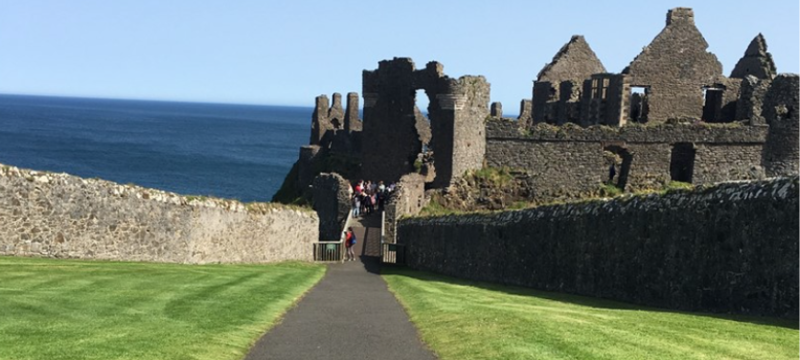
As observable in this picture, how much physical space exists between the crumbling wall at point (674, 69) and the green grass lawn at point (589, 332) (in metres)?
30.9

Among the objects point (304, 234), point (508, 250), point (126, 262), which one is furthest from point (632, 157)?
point (126, 262)

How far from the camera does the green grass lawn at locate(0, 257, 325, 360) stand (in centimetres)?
1285

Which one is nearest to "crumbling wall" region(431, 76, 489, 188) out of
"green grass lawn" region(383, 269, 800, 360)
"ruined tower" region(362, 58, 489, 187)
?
"ruined tower" region(362, 58, 489, 187)

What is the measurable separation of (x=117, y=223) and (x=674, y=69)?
32146 mm

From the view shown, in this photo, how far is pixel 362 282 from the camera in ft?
87.0

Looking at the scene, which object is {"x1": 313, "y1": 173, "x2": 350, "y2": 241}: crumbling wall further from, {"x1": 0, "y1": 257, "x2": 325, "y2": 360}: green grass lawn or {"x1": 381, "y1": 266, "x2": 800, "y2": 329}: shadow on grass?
{"x1": 0, "y1": 257, "x2": 325, "y2": 360}: green grass lawn

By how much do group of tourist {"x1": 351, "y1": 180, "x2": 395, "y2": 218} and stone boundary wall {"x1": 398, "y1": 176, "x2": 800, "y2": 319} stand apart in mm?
15258

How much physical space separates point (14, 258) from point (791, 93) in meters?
34.3

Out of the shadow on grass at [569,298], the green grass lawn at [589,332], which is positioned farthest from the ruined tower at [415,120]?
the green grass lawn at [589,332]

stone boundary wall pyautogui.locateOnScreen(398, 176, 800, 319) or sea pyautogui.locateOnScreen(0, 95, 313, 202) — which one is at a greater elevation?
stone boundary wall pyautogui.locateOnScreen(398, 176, 800, 319)

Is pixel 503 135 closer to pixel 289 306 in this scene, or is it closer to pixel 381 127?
pixel 381 127

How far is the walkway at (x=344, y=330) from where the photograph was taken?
1383 cm

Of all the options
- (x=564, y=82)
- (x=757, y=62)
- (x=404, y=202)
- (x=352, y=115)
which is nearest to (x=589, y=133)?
(x=564, y=82)

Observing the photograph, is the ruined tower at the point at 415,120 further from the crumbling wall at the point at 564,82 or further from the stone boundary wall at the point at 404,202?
the crumbling wall at the point at 564,82
